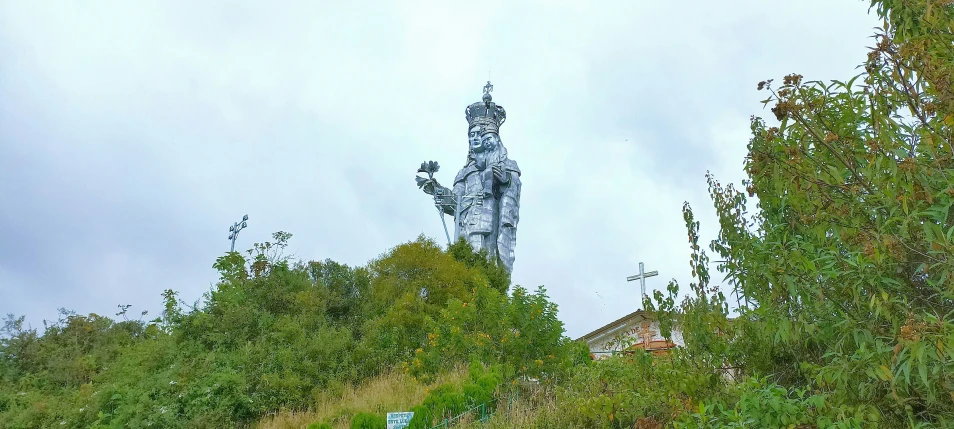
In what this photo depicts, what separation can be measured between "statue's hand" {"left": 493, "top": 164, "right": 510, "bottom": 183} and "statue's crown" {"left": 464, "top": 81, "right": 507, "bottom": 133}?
1.46 meters

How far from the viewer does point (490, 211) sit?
22734mm

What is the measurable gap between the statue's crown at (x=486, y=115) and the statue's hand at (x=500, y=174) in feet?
4.79

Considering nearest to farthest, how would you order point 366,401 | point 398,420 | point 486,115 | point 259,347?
point 398,420
point 366,401
point 259,347
point 486,115

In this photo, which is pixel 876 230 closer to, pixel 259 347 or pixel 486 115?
pixel 259 347

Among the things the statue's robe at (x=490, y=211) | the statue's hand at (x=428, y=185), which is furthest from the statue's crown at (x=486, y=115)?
the statue's hand at (x=428, y=185)

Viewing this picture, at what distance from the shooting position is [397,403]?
899 centimetres

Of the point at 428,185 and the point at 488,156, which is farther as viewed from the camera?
the point at 428,185

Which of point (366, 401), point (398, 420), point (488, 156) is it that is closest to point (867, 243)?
point (398, 420)

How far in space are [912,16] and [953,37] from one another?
0.83 ft

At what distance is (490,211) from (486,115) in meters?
3.46

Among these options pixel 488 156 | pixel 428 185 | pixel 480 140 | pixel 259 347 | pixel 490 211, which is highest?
pixel 480 140

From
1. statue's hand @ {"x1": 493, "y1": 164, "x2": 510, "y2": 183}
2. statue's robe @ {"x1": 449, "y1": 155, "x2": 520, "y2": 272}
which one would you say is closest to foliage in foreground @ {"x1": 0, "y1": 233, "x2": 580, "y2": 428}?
statue's robe @ {"x1": 449, "y1": 155, "x2": 520, "y2": 272}

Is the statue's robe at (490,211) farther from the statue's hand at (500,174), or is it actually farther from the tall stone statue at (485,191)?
the statue's hand at (500,174)

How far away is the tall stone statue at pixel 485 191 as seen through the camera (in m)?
22.7
